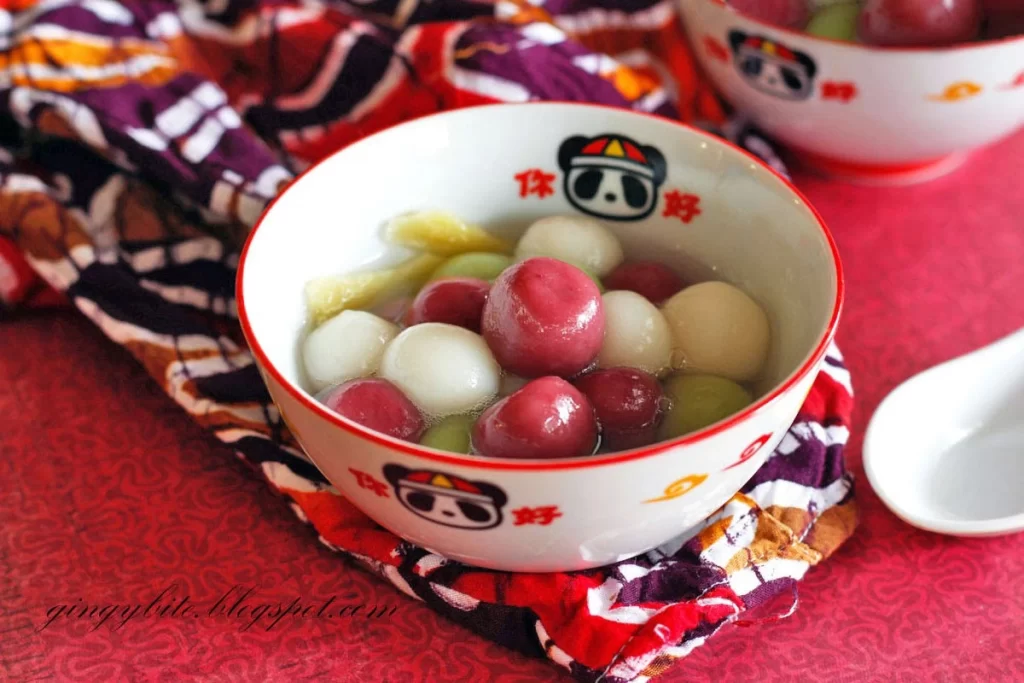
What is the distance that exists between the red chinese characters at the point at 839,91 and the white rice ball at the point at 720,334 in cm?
24

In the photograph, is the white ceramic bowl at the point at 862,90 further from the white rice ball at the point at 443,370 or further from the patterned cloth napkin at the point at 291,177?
the white rice ball at the point at 443,370

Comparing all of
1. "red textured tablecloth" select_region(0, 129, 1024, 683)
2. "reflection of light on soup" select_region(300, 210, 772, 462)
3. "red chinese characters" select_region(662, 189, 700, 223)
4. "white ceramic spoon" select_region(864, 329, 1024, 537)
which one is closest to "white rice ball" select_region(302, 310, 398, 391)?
"reflection of light on soup" select_region(300, 210, 772, 462)

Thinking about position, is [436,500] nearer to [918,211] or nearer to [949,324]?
[949,324]

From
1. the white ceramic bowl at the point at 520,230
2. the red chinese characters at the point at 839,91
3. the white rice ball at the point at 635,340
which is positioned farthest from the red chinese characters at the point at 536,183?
the red chinese characters at the point at 839,91

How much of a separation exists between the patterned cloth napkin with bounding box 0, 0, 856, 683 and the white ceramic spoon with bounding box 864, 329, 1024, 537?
1.2 inches

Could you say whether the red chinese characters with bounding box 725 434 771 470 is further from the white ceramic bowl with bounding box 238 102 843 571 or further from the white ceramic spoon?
the white ceramic spoon

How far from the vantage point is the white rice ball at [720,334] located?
21.6 inches

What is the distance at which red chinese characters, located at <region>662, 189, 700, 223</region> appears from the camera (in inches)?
24.2

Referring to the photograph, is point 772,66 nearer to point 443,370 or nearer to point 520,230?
point 520,230

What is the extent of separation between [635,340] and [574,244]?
0.10 metres

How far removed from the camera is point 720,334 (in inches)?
21.6

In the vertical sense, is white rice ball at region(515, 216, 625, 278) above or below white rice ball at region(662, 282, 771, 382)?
above

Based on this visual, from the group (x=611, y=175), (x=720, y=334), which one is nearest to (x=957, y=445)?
(x=720, y=334)

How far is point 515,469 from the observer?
0.39 meters
